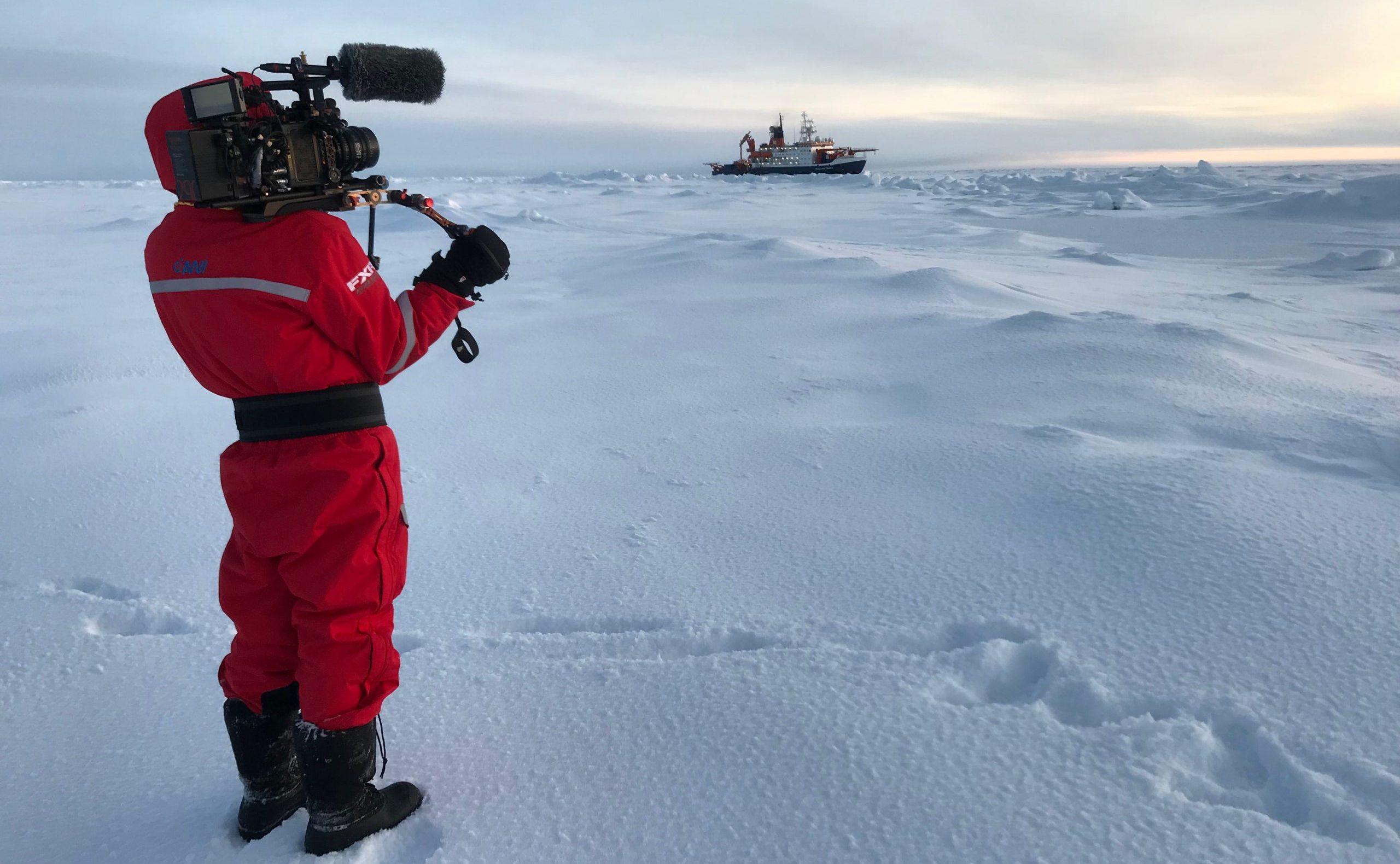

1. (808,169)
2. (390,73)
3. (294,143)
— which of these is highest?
(808,169)

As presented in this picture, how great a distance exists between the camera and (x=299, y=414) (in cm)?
107

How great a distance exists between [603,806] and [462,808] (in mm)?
214

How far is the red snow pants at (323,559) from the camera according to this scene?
1065mm

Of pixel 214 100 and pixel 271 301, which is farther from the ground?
pixel 214 100

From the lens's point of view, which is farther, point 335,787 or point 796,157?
point 796,157

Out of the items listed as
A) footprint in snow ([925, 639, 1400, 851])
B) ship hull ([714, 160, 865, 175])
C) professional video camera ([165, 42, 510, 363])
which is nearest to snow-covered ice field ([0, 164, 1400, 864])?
footprint in snow ([925, 639, 1400, 851])

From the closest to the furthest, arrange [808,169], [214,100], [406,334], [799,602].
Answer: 1. [214,100]
2. [406,334]
3. [799,602]
4. [808,169]

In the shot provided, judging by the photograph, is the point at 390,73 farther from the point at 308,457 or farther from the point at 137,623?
the point at 137,623

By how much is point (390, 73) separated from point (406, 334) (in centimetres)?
47

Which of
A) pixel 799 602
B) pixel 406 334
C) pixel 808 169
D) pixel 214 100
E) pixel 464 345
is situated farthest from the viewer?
pixel 808 169

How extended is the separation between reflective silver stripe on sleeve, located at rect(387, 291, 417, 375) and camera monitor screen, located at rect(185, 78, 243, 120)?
31 cm

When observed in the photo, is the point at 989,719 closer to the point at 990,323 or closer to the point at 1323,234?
the point at 990,323

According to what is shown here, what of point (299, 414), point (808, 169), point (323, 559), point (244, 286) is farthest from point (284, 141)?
point (808, 169)

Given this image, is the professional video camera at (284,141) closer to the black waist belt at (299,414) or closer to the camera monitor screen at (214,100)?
the camera monitor screen at (214,100)
